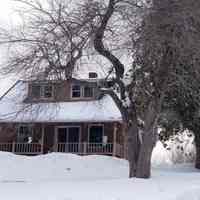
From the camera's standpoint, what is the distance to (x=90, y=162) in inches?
912

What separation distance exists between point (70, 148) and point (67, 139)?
0.89 metres

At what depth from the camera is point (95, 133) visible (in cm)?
3281

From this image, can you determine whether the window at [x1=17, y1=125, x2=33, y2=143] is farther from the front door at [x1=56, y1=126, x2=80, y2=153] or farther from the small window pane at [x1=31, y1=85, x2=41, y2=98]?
the small window pane at [x1=31, y1=85, x2=41, y2=98]

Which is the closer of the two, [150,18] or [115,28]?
[150,18]

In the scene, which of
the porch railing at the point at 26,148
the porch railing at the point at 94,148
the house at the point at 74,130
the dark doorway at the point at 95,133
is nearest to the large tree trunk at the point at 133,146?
the house at the point at 74,130

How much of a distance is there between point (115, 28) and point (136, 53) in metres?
1.74

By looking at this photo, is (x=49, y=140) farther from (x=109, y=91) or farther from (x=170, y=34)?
(x=170, y=34)

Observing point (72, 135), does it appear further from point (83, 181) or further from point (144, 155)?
point (83, 181)

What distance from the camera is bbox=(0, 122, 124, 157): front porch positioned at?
31.6m

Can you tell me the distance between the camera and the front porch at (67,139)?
31578mm

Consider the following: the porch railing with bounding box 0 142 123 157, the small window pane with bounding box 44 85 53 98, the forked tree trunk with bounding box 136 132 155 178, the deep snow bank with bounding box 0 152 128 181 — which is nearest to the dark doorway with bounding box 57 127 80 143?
the porch railing with bounding box 0 142 123 157

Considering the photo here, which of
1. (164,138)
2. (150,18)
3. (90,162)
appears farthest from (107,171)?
(150,18)

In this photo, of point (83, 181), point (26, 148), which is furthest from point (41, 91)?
point (26, 148)

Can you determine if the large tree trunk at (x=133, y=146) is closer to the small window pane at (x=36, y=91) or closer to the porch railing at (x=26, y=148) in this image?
the small window pane at (x=36, y=91)
